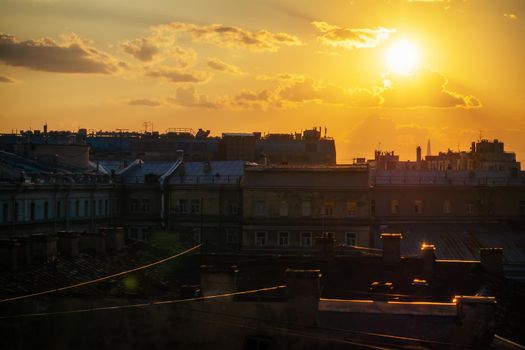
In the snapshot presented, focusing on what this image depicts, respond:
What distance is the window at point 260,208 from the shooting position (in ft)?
252

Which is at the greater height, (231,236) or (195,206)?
(195,206)

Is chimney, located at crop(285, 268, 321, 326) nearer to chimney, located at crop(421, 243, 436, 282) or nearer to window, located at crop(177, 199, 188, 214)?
chimney, located at crop(421, 243, 436, 282)

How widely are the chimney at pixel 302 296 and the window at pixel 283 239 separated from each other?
4971 centimetres

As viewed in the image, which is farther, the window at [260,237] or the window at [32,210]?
the window at [260,237]

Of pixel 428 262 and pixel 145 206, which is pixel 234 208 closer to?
pixel 145 206

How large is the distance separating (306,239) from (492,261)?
38305 mm

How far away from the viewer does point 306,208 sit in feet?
250

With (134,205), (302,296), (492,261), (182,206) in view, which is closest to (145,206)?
(134,205)

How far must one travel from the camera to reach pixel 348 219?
249 ft

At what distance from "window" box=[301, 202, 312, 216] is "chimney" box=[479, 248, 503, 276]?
126ft

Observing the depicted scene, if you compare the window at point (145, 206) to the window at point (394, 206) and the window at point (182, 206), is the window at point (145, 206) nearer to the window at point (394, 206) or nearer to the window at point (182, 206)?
the window at point (182, 206)

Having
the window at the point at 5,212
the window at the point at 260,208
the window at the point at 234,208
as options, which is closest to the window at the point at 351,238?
the window at the point at 260,208

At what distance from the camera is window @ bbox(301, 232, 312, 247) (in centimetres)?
7512

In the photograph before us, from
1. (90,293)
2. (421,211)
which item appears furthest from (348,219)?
(90,293)
